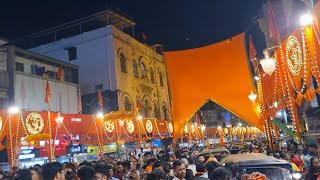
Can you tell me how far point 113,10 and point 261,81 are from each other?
20.6 metres

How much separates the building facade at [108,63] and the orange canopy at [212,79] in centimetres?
1644

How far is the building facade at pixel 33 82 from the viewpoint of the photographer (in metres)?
22.5

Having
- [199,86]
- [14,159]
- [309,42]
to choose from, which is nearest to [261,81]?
[199,86]

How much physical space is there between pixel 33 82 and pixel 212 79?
47.4 feet

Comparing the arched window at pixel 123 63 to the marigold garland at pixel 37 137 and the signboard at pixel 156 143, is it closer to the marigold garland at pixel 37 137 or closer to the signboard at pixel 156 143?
the signboard at pixel 156 143

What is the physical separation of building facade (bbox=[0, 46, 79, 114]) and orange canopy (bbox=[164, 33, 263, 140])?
35.2 ft

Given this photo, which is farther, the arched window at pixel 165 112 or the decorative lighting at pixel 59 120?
the arched window at pixel 165 112

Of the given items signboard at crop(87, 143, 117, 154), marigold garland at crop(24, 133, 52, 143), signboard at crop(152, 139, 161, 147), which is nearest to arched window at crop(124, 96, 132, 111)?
signboard at crop(87, 143, 117, 154)

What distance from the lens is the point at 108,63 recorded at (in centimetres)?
3338

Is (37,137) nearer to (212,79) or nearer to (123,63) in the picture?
(212,79)

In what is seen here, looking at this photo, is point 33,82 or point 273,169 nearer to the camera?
point 273,169

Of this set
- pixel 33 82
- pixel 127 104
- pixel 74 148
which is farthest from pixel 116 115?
pixel 127 104

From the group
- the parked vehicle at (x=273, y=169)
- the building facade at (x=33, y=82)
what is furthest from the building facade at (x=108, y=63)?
the parked vehicle at (x=273, y=169)

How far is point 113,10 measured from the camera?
112 ft
